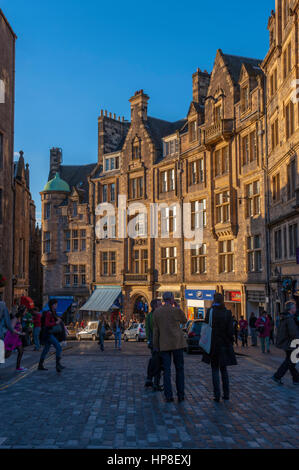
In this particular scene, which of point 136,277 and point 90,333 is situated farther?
point 136,277

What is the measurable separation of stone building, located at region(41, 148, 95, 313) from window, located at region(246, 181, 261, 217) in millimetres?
20441

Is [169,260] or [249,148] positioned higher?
[249,148]

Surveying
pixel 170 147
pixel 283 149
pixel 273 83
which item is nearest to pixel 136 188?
pixel 170 147

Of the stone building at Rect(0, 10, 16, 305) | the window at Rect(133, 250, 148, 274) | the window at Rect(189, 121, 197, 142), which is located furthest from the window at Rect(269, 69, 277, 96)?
the window at Rect(133, 250, 148, 274)

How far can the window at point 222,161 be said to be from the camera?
33.4 m

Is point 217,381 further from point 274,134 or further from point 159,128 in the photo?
point 159,128

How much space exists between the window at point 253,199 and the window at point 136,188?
13.4m

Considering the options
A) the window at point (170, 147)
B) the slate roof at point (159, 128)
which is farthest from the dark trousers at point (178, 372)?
the slate roof at point (159, 128)

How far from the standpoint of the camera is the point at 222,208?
3369cm

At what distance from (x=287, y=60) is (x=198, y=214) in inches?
608

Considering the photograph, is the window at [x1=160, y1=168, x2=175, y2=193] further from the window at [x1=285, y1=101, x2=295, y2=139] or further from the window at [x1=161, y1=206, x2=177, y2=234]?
the window at [x1=285, y1=101, x2=295, y2=139]

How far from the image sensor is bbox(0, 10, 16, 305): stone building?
26.9 m

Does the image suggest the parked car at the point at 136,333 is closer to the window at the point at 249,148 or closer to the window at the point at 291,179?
the window at the point at 249,148
